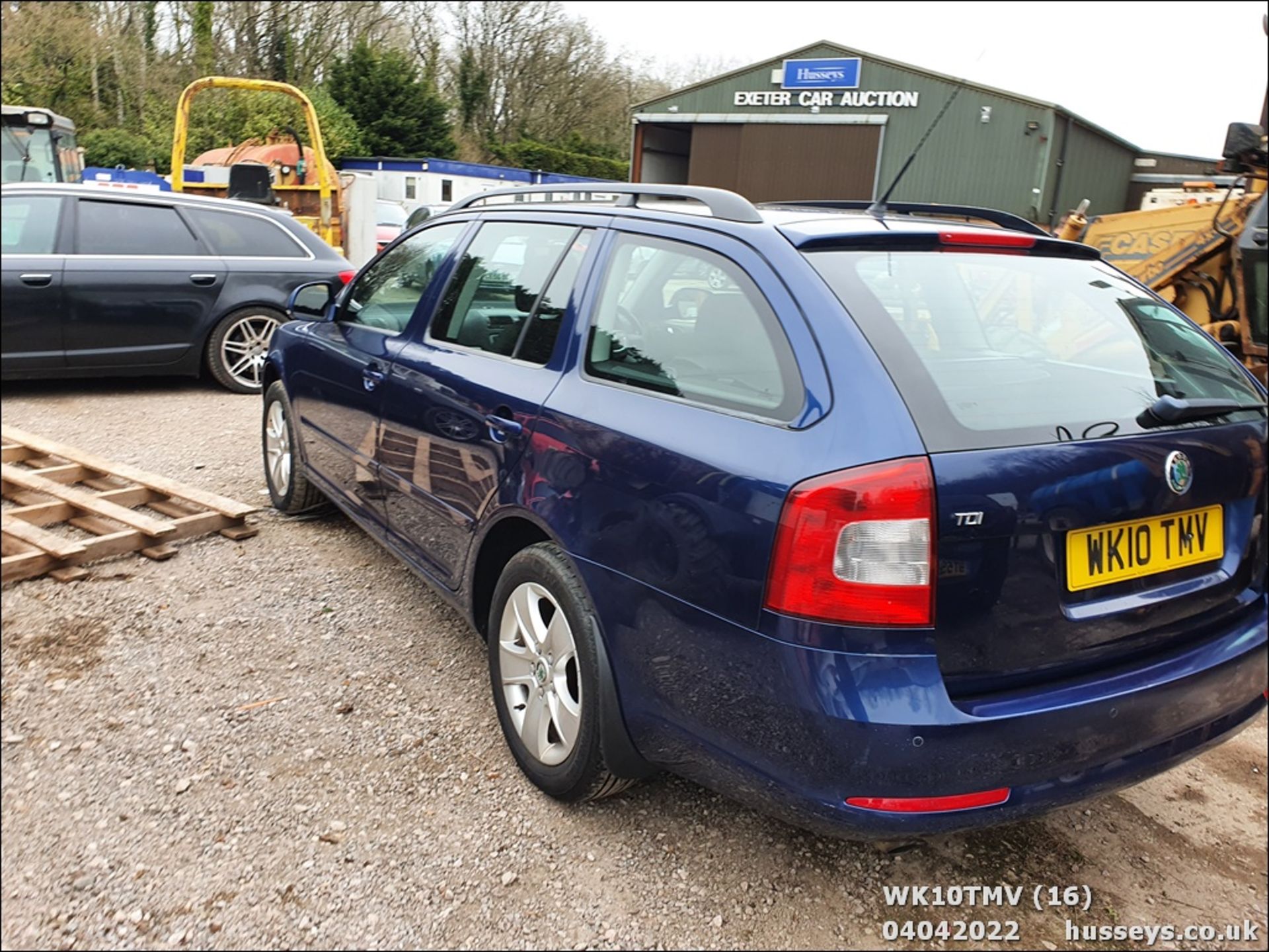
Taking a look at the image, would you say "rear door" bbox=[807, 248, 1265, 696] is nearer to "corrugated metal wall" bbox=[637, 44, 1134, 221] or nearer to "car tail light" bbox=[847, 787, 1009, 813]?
"car tail light" bbox=[847, 787, 1009, 813]

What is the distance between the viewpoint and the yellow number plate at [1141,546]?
2.07 metres

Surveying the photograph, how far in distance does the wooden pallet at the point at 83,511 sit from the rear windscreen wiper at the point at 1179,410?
2.82m

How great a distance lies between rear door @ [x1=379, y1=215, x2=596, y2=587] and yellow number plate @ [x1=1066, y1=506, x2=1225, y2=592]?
4.64ft

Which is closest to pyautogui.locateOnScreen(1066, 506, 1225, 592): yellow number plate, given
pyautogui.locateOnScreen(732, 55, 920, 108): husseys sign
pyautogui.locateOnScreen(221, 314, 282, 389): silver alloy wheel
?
pyautogui.locateOnScreen(221, 314, 282, 389): silver alloy wheel

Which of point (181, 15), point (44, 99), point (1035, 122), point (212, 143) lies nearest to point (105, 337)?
Result: point (44, 99)

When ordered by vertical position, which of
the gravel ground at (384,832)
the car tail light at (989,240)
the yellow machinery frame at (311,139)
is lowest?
the gravel ground at (384,832)

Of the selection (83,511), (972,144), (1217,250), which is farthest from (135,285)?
(972,144)

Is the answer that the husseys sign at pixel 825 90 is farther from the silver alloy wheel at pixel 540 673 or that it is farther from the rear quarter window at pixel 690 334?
the silver alloy wheel at pixel 540 673

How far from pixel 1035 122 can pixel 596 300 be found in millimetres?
20688

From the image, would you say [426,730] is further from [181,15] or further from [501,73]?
[501,73]

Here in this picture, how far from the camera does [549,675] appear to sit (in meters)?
2.69

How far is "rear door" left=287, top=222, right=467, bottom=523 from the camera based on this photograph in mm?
3695

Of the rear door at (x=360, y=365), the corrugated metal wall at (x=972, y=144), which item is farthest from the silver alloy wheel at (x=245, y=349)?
the corrugated metal wall at (x=972, y=144)

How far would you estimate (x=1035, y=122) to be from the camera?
2030 centimetres
